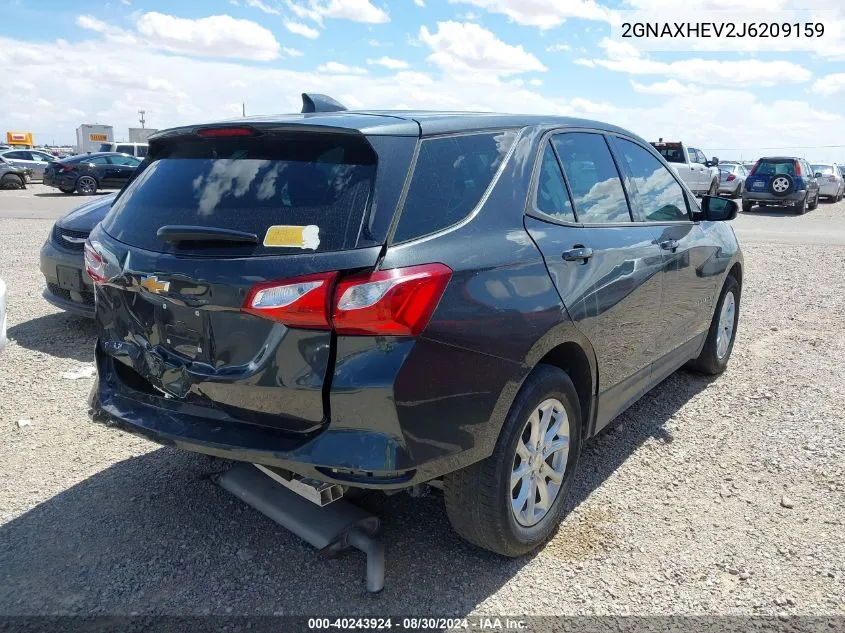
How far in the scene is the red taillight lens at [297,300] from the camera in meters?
2.25

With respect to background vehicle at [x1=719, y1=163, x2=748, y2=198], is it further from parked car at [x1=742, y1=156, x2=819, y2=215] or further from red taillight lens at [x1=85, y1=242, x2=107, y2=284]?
red taillight lens at [x1=85, y1=242, x2=107, y2=284]

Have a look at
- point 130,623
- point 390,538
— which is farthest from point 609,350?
point 130,623

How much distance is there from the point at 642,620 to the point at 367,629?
1012 millimetres

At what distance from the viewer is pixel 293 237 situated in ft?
7.69

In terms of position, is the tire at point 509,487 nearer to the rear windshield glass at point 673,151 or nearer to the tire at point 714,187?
the rear windshield glass at point 673,151

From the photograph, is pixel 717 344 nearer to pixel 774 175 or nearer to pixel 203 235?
pixel 203 235

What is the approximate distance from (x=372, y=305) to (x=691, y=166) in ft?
76.4

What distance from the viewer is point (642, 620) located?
2.63 m

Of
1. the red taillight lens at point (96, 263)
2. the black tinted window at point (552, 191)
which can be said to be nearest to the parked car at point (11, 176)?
the red taillight lens at point (96, 263)

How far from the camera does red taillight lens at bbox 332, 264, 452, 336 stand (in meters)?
2.23

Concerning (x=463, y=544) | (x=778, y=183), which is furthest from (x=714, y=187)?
(x=463, y=544)

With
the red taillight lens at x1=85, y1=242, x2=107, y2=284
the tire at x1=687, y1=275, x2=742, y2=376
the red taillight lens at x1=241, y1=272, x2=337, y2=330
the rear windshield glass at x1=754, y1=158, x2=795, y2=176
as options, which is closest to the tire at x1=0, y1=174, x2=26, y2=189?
the rear windshield glass at x1=754, y1=158, x2=795, y2=176

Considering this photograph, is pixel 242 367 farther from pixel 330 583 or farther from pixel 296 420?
pixel 330 583

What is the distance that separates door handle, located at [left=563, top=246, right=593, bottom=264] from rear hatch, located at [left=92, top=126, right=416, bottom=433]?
86cm
